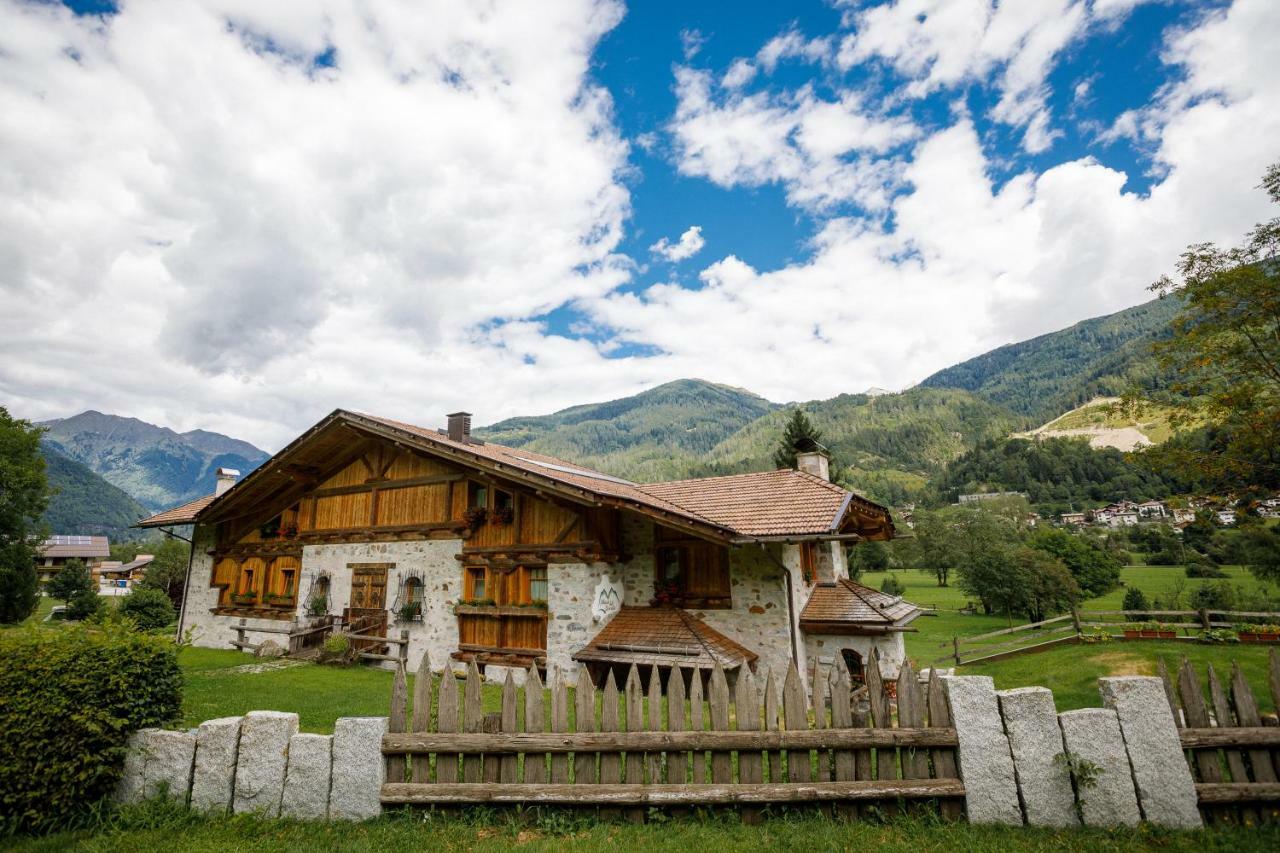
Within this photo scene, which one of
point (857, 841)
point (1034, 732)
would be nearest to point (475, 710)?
point (857, 841)

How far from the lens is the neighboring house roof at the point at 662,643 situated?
11.2 metres

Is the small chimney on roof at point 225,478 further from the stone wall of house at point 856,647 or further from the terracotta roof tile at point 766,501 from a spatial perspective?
the stone wall of house at point 856,647

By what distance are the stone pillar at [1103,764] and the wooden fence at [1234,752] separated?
46cm

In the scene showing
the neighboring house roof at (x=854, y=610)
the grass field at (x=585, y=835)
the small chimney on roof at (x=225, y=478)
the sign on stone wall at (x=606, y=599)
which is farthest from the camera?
the small chimney on roof at (x=225, y=478)

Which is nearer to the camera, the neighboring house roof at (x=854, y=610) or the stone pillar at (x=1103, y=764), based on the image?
the stone pillar at (x=1103, y=764)

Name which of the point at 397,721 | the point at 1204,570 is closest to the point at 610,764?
the point at 397,721

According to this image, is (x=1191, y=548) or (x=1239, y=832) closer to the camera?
(x=1239, y=832)

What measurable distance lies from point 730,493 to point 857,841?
1093 centimetres

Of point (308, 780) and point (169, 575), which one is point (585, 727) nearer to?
point (308, 780)

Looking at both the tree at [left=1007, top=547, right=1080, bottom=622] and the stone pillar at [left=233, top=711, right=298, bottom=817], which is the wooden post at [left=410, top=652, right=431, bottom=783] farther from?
the tree at [left=1007, top=547, right=1080, bottom=622]

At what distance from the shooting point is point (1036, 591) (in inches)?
1314

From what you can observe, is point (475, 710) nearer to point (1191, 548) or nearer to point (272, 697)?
point (272, 697)

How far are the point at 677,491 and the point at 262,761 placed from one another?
12.4 meters

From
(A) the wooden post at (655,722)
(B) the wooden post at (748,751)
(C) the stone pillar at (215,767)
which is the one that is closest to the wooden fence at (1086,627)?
(B) the wooden post at (748,751)
